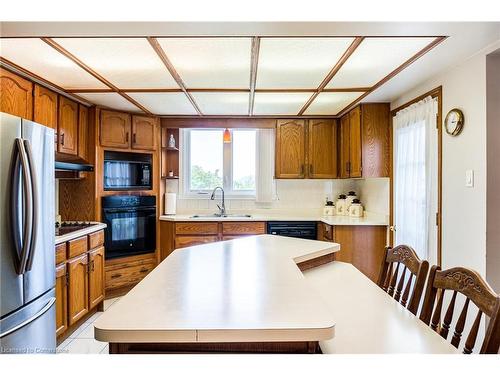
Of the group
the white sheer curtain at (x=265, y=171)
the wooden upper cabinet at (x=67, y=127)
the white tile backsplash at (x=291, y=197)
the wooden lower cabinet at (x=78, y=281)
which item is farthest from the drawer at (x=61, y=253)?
the white sheer curtain at (x=265, y=171)

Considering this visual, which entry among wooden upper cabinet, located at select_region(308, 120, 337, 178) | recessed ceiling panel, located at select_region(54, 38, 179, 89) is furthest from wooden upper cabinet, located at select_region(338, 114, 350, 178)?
recessed ceiling panel, located at select_region(54, 38, 179, 89)

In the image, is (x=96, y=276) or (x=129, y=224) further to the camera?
(x=129, y=224)

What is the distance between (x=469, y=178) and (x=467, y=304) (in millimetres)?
1430

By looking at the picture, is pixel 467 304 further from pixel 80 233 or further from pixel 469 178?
pixel 80 233

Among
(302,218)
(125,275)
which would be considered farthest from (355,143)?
(125,275)

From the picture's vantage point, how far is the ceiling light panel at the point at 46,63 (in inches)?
82.3

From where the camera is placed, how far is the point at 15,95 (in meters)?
2.54

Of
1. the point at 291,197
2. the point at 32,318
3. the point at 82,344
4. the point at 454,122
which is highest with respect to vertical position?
the point at 454,122

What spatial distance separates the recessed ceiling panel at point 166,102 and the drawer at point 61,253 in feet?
4.99

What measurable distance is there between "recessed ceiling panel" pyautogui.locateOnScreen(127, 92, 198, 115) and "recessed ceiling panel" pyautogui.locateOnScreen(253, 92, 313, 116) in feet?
2.52

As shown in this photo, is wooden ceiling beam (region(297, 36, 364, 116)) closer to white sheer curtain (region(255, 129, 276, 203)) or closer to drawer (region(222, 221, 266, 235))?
white sheer curtain (region(255, 129, 276, 203))

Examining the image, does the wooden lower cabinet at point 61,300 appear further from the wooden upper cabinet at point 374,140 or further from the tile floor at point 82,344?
the wooden upper cabinet at point 374,140

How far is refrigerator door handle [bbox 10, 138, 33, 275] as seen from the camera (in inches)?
70.1

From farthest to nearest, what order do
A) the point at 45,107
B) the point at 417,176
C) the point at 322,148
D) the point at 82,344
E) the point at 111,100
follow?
the point at 322,148, the point at 111,100, the point at 417,176, the point at 45,107, the point at 82,344
